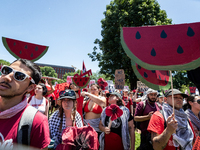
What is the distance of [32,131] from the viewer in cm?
114

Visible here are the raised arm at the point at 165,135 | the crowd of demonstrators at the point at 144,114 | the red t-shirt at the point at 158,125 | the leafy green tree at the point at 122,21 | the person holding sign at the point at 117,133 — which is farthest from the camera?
the leafy green tree at the point at 122,21

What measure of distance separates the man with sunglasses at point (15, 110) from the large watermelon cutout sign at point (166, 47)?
1.34 meters

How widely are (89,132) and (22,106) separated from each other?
87cm

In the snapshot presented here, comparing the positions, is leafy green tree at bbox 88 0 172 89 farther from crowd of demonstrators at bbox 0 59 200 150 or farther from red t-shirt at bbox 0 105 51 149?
red t-shirt at bbox 0 105 51 149

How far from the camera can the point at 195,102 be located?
2965mm

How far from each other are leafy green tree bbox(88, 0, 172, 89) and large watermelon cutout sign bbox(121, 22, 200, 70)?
39.4 ft

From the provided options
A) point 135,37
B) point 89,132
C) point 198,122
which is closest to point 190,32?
point 135,37

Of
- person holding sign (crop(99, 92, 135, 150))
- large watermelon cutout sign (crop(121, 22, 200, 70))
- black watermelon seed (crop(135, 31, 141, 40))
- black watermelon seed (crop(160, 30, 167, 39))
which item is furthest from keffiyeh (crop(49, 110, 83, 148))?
black watermelon seed (crop(160, 30, 167, 39))

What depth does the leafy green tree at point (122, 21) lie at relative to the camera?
1390 cm

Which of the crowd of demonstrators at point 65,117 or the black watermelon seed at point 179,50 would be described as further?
the crowd of demonstrators at point 65,117

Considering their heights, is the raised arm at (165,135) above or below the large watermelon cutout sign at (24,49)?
below

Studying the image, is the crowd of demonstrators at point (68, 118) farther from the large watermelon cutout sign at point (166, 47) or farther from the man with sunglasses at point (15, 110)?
the large watermelon cutout sign at point (166, 47)

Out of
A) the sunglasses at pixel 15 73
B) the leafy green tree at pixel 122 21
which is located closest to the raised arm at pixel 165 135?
the sunglasses at pixel 15 73

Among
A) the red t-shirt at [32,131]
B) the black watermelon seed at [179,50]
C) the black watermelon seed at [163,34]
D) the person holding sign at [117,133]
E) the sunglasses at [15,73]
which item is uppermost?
the black watermelon seed at [163,34]
